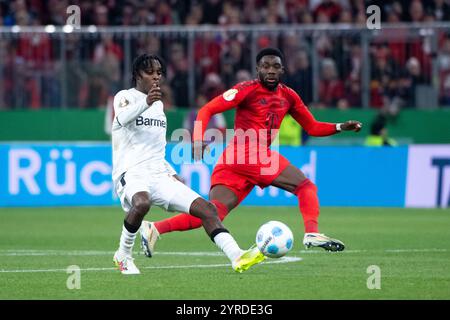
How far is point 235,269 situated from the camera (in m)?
10.6

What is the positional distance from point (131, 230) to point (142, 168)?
603mm

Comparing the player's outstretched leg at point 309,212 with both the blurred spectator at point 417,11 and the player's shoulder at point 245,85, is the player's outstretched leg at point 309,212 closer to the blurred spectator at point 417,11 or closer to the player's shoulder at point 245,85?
the player's shoulder at point 245,85

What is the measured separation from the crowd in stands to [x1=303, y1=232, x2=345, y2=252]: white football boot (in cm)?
1155

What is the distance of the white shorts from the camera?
11.0 meters

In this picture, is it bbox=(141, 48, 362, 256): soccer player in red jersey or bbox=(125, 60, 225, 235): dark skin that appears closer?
bbox=(125, 60, 225, 235): dark skin

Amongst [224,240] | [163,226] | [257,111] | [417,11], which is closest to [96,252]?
[163,226]

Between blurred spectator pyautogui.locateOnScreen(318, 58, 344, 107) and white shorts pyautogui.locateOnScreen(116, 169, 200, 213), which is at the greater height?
blurred spectator pyautogui.locateOnScreen(318, 58, 344, 107)

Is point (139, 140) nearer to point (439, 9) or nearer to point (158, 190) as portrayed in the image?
point (158, 190)

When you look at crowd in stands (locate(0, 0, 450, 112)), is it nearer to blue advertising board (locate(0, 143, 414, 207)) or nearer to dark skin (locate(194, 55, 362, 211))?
blue advertising board (locate(0, 143, 414, 207))

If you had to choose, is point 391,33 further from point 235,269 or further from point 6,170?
point 235,269

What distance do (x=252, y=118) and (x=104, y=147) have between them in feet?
30.9

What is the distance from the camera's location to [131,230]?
36.2 ft

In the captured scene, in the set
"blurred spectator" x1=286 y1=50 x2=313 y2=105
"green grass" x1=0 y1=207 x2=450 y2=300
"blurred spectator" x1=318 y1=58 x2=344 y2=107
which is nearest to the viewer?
"green grass" x1=0 y1=207 x2=450 y2=300

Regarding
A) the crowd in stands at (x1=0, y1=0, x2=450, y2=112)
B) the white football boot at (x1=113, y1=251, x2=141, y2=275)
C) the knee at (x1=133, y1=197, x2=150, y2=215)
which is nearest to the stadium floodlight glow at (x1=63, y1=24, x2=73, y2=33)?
the crowd in stands at (x1=0, y1=0, x2=450, y2=112)
